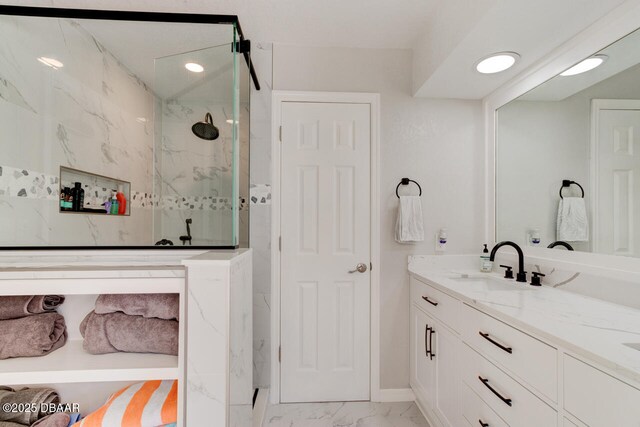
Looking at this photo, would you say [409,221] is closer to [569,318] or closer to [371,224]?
[371,224]

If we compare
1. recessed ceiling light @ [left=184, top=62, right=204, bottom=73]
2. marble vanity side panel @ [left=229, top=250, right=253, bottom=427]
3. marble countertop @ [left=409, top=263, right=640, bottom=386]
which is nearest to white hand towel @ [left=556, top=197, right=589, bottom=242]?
marble countertop @ [left=409, top=263, right=640, bottom=386]

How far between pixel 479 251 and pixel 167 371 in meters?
2.06

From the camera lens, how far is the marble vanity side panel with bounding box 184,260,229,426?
3.28 feet

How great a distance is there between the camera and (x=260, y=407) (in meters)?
1.80

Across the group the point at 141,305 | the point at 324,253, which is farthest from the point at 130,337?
the point at 324,253

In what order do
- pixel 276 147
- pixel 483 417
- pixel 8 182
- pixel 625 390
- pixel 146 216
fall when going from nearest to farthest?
1. pixel 625 390
2. pixel 483 417
3. pixel 8 182
4. pixel 146 216
5. pixel 276 147

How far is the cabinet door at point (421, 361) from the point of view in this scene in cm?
172

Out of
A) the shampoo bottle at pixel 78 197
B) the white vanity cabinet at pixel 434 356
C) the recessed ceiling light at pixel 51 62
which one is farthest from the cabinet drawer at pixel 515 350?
the recessed ceiling light at pixel 51 62

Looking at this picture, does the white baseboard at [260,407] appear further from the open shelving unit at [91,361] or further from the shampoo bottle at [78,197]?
the shampoo bottle at [78,197]

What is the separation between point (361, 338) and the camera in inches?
80.2

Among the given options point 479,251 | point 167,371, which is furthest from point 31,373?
point 479,251

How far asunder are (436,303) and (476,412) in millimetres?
538

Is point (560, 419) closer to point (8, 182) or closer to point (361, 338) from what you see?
point (361, 338)

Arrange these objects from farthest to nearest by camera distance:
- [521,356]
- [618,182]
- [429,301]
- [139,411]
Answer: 1. [429,301]
2. [618,182]
3. [139,411]
4. [521,356]
